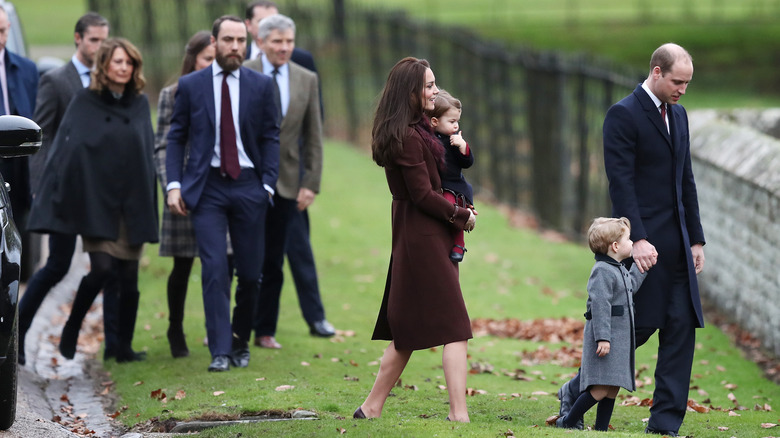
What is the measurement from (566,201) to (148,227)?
32.0 feet

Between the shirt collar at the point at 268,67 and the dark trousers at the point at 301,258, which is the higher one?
the shirt collar at the point at 268,67

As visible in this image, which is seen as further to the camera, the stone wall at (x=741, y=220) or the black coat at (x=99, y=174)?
the stone wall at (x=741, y=220)

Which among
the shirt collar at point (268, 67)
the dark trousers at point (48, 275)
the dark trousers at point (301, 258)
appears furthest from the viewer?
the dark trousers at point (301, 258)

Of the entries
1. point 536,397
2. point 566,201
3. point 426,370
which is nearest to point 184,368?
point 426,370

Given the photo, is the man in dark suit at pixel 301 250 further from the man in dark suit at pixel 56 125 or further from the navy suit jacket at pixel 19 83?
the navy suit jacket at pixel 19 83

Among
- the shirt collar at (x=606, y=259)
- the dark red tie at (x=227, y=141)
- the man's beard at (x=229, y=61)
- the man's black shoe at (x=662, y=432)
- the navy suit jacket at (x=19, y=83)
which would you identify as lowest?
the man's black shoe at (x=662, y=432)

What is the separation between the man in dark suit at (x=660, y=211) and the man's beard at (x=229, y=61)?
2668 mm

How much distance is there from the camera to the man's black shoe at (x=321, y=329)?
388 inches

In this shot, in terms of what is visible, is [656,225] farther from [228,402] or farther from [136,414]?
[136,414]

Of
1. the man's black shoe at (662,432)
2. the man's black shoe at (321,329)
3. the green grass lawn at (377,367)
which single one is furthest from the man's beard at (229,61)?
the man's black shoe at (662,432)

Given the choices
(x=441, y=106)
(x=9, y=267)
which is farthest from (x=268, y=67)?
(x=9, y=267)

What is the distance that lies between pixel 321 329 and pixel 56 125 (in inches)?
106

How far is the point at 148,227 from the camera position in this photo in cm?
843

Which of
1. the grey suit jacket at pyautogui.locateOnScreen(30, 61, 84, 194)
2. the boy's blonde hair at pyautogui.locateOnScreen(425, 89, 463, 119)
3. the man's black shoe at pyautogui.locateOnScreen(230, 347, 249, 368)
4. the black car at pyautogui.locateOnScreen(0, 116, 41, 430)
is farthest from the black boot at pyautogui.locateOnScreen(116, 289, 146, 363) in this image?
the boy's blonde hair at pyautogui.locateOnScreen(425, 89, 463, 119)
